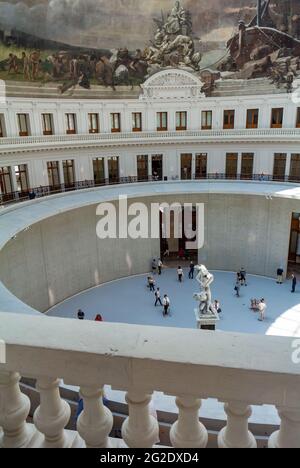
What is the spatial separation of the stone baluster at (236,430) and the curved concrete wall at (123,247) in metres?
15.1

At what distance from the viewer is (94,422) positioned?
2.08 metres

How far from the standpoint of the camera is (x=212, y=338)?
2.05 m

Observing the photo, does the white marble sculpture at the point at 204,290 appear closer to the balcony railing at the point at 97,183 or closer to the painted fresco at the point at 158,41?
the balcony railing at the point at 97,183

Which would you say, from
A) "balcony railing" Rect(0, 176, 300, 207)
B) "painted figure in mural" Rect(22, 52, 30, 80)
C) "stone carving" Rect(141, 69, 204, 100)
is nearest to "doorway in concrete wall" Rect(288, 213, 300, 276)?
"balcony railing" Rect(0, 176, 300, 207)

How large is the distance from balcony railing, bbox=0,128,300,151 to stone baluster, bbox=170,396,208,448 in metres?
22.4

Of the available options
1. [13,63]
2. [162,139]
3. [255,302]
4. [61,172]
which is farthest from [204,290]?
[13,63]

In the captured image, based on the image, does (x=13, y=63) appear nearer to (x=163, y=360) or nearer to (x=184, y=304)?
(x=184, y=304)

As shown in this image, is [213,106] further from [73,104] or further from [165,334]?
[165,334]

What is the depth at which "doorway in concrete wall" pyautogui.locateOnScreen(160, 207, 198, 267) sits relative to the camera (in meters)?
24.5

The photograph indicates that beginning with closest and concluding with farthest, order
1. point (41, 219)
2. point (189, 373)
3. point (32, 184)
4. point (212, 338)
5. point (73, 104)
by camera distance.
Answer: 1. point (189, 373)
2. point (212, 338)
3. point (41, 219)
4. point (32, 184)
5. point (73, 104)

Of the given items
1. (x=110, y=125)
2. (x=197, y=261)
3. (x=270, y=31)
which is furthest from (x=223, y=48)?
(x=197, y=261)

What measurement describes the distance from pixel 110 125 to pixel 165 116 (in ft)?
13.3

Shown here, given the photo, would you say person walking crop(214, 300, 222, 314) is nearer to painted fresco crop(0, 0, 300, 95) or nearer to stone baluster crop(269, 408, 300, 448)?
stone baluster crop(269, 408, 300, 448)

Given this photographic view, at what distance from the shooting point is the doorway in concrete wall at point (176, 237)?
80.2ft
